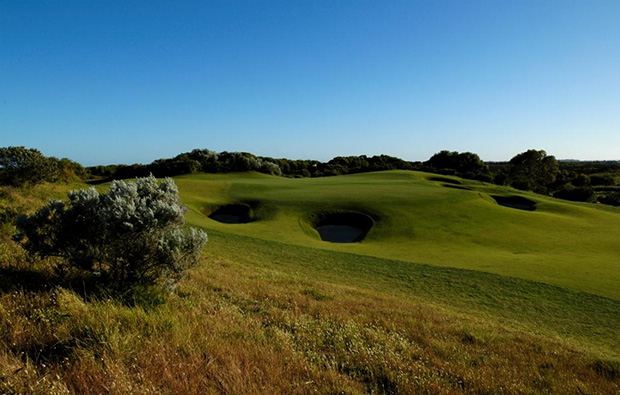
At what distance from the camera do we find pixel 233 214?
30766 millimetres

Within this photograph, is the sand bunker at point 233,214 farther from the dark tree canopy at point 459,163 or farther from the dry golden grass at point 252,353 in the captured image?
the dark tree canopy at point 459,163

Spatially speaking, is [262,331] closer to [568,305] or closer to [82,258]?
[82,258]

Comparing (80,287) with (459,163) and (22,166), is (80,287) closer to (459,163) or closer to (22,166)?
(22,166)

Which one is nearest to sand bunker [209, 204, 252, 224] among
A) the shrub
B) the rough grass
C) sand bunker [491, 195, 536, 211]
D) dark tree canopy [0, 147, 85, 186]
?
dark tree canopy [0, 147, 85, 186]

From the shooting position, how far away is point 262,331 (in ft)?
17.0

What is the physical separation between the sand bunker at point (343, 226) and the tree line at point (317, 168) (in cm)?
2151

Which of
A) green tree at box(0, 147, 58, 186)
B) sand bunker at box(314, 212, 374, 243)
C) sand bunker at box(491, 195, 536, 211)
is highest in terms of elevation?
green tree at box(0, 147, 58, 186)

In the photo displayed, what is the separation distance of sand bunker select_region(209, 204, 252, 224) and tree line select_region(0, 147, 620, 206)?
11.0 m

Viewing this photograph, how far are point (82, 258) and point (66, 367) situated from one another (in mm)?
3022

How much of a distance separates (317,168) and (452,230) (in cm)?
8137

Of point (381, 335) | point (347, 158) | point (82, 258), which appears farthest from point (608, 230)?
point (347, 158)

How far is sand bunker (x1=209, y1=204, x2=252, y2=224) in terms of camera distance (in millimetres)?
28984

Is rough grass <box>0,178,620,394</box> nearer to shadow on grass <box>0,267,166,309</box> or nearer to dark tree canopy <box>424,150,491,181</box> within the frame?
shadow on grass <box>0,267,166,309</box>

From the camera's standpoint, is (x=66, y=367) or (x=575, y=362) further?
(x=575, y=362)
